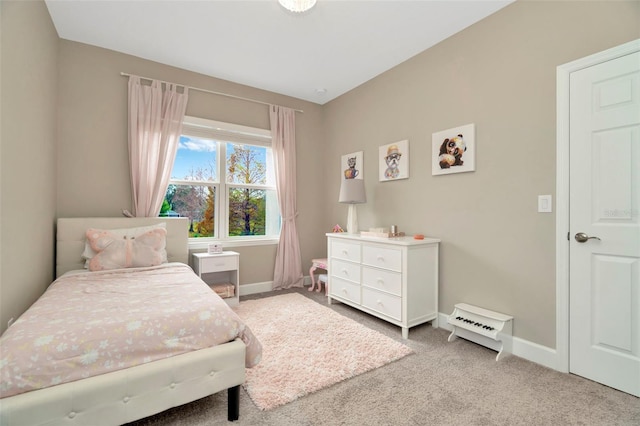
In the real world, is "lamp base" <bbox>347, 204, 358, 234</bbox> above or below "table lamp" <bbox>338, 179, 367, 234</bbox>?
below

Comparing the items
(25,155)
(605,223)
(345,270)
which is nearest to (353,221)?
(345,270)

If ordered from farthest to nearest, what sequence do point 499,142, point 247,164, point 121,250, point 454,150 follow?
point 247,164, point 454,150, point 121,250, point 499,142

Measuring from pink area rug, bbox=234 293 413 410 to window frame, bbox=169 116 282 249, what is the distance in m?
0.97

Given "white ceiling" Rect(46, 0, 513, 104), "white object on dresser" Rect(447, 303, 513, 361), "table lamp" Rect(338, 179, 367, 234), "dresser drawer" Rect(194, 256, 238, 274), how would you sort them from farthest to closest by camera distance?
"table lamp" Rect(338, 179, 367, 234)
"dresser drawer" Rect(194, 256, 238, 274)
"white ceiling" Rect(46, 0, 513, 104)
"white object on dresser" Rect(447, 303, 513, 361)

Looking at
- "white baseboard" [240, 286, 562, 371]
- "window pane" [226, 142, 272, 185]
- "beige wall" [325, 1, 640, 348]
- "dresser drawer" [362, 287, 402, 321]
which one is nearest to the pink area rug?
"dresser drawer" [362, 287, 402, 321]

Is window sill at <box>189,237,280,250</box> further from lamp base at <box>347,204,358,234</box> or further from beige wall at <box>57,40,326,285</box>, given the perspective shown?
lamp base at <box>347,204,358,234</box>

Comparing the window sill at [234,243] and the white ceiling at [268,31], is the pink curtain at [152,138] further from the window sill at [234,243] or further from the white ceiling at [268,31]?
the window sill at [234,243]

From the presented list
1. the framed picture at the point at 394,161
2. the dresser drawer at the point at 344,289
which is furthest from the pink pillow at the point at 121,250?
the framed picture at the point at 394,161

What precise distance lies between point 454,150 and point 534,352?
1724 millimetres

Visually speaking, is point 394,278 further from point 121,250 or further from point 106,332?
point 121,250

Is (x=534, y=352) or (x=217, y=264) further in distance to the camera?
(x=217, y=264)

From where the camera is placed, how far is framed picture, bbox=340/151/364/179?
3822 mm

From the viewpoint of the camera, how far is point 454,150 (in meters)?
2.71

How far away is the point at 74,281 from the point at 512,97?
3.63 m
